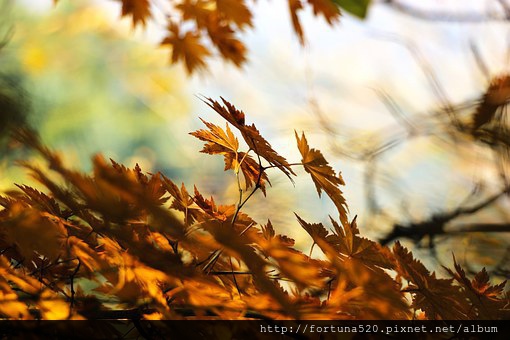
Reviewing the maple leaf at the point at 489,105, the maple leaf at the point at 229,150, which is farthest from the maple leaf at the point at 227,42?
the maple leaf at the point at 229,150

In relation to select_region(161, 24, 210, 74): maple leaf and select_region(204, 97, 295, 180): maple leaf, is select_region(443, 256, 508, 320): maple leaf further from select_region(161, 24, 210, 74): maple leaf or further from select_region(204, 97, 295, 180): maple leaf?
select_region(161, 24, 210, 74): maple leaf

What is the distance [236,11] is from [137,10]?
0.24 meters

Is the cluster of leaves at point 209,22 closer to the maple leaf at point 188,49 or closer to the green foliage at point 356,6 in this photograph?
the maple leaf at point 188,49

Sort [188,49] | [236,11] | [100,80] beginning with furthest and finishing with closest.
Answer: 1. [100,80]
2. [188,49]
3. [236,11]

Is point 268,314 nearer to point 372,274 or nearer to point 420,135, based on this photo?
point 372,274

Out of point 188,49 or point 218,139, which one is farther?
point 188,49

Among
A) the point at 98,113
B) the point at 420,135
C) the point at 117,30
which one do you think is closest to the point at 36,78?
the point at 98,113

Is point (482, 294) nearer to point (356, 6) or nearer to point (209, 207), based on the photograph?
point (209, 207)

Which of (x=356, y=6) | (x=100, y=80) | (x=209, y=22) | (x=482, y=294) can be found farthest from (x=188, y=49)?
(x=100, y=80)

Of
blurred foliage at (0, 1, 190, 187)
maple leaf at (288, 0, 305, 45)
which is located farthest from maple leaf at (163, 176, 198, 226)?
blurred foliage at (0, 1, 190, 187)

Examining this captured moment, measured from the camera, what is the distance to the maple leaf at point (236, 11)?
112 cm

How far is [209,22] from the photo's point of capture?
1.33 metres

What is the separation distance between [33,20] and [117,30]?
56 cm

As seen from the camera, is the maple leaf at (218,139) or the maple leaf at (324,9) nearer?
A: the maple leaf at (218,139)
